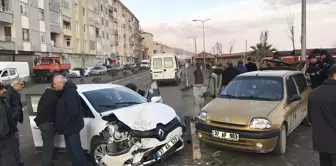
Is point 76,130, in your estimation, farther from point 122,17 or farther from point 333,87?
point 122,17

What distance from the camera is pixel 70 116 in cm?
414

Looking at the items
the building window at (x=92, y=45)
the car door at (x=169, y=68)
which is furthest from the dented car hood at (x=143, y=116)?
the building window at (x=92, y=45)

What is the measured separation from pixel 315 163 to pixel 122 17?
277ft

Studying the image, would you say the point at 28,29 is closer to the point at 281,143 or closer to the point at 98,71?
the point at 98,71

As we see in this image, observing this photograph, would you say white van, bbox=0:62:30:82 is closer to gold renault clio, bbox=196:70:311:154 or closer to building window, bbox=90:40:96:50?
gold renault clio, bbox=196:70:311:154

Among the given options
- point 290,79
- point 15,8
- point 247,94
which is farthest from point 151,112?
point 15,8

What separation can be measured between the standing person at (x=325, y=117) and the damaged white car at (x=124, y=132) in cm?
226

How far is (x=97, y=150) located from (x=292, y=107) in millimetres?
3853

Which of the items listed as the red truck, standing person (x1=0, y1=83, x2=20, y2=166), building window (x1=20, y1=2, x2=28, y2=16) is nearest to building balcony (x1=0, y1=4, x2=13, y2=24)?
building window (x1=20, y1=2, x2=28, y2=16)

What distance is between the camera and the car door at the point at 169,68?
20.3 metres

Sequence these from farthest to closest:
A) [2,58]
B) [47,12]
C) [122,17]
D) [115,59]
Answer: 1. [122,17]
2. [115,59]
3. [47,12]
4. [2,58]

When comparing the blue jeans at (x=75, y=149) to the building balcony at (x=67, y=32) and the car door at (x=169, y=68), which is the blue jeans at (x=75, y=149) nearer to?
the car door at (x=169, y=68)

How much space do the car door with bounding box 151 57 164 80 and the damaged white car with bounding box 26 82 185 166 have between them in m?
15.0

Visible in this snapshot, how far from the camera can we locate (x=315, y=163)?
462 centimetres
